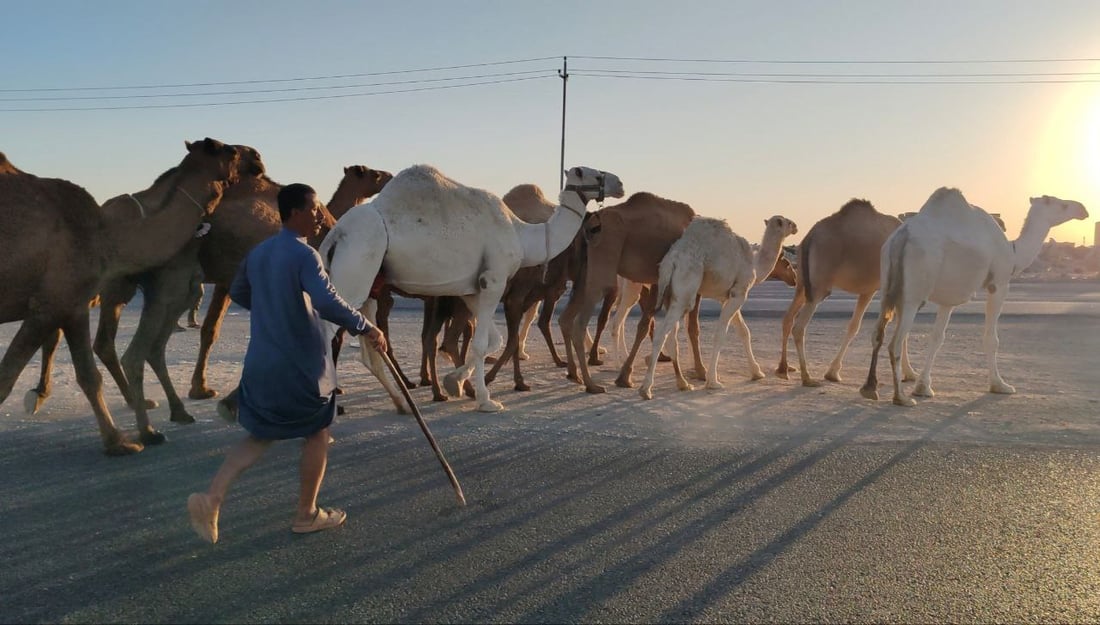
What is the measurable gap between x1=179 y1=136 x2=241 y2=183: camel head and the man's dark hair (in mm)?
3020

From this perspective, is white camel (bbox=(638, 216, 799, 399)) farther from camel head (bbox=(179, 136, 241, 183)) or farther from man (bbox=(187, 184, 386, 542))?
man (bbox=(187, 184, 386, 542))

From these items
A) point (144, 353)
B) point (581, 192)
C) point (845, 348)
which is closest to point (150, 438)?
point (144, 353)

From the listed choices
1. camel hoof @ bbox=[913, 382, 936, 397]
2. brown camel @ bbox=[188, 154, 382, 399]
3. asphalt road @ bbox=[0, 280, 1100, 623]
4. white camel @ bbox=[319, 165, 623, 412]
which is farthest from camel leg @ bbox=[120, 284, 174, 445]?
camel hoof @ bbox=[913, 382, 936, 397]

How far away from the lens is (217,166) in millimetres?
6957

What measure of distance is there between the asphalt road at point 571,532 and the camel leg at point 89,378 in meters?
0.19

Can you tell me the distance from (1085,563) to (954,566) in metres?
0.70

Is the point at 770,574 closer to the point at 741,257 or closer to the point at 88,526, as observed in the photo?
the point at 88,526

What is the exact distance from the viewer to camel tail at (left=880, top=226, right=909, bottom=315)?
9.11 metres

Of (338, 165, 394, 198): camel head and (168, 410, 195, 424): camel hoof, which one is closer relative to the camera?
(168, 410, 195, 424): camel hoof

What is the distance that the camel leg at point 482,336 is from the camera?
7895 mm

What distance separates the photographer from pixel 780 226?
11148 millimetres

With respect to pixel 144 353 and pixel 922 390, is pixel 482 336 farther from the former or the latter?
pixel 922 390

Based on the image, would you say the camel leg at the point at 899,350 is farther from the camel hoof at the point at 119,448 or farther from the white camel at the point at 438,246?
the camel hoof at the point at 119,448

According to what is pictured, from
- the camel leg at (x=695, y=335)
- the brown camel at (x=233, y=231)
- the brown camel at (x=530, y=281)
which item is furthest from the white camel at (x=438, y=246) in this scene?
the camel leg at (x=695, y=335)
